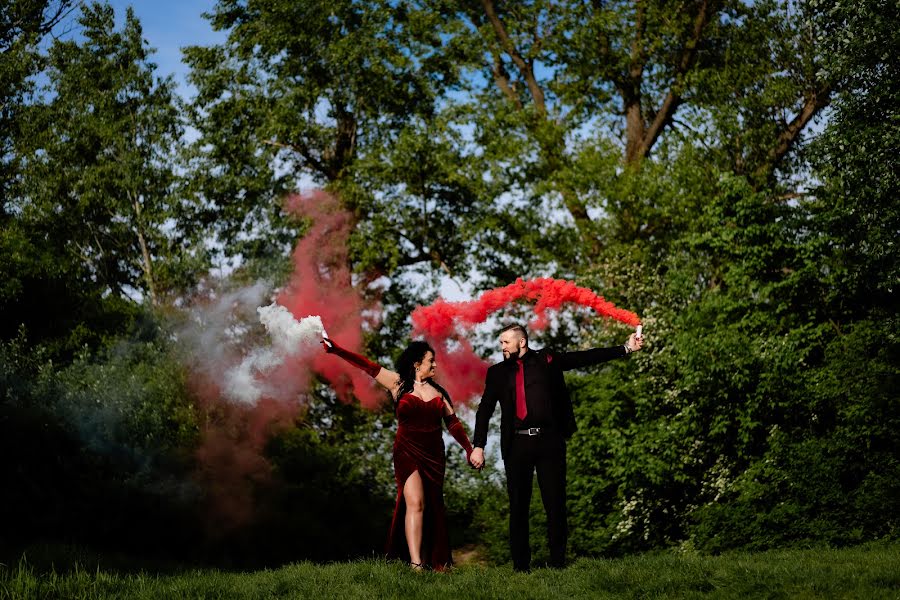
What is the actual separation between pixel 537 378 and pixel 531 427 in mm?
465

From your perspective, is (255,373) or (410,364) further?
(255,373)

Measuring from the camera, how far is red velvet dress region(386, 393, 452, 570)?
396 inches

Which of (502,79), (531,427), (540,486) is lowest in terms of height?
(540,486)

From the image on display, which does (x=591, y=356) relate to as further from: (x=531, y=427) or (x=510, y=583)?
(x=510, y=583)

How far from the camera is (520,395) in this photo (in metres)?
9.37

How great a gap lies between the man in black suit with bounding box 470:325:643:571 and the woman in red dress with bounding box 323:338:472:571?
0.70 meters

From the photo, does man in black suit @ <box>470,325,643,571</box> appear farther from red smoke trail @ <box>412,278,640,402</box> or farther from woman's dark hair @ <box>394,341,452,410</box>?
red smoke trail @ <box>412,278,640,402</box>

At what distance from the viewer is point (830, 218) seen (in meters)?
16.5

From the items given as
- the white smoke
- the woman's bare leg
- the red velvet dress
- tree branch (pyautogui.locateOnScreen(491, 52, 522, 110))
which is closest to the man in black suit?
the red velvet dress

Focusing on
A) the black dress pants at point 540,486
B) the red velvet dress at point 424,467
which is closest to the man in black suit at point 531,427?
the black dress pants at point 540,486

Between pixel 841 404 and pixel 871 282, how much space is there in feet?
7.11

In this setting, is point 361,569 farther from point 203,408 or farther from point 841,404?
point 203,408

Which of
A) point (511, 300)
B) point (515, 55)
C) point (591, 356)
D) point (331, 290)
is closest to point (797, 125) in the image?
point (515, 55)

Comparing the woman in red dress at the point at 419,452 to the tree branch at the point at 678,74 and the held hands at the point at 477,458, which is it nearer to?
the held hands at the point at 477,458
